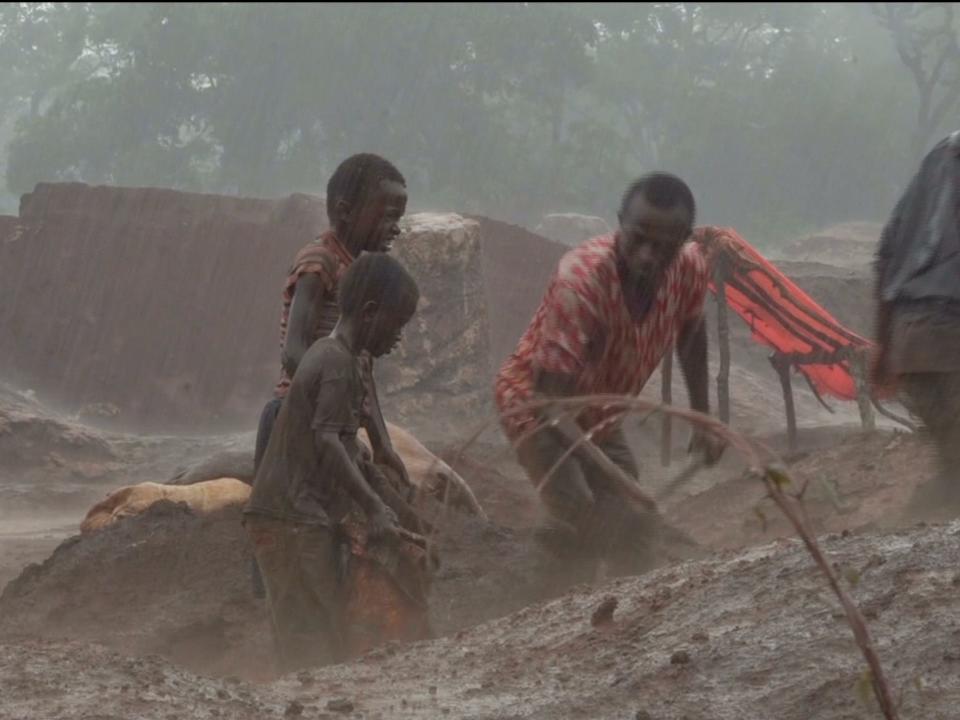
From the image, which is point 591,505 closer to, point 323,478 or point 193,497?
point 323,478

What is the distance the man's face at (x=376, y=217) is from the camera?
14.7ft

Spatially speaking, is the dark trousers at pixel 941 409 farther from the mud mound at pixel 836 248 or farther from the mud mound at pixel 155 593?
the mud mound at pixel 836 248

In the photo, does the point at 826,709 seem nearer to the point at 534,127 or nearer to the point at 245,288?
the point at 245,288

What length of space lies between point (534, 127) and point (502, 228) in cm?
2144

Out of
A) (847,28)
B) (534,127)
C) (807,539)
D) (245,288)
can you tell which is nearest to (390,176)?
(807,539)

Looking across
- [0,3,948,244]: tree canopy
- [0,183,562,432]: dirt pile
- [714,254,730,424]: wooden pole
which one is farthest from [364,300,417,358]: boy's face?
[0,3,948,244]: tree canopy

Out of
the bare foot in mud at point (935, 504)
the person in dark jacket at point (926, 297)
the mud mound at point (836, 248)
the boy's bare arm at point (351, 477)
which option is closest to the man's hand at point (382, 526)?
the boy's bare arm at point (351, 477)

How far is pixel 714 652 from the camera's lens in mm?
3125

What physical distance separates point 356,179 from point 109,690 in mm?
1801

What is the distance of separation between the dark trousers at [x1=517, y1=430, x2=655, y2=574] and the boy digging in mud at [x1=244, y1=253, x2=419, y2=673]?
1.41 ft

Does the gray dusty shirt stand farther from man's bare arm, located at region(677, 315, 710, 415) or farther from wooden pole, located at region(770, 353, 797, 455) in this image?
wooden pole, located at region(770, 353, 797, 455)

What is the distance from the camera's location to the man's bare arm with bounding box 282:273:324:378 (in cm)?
428

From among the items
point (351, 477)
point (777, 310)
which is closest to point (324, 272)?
point (351, 477)

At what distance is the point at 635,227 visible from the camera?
402 cm
